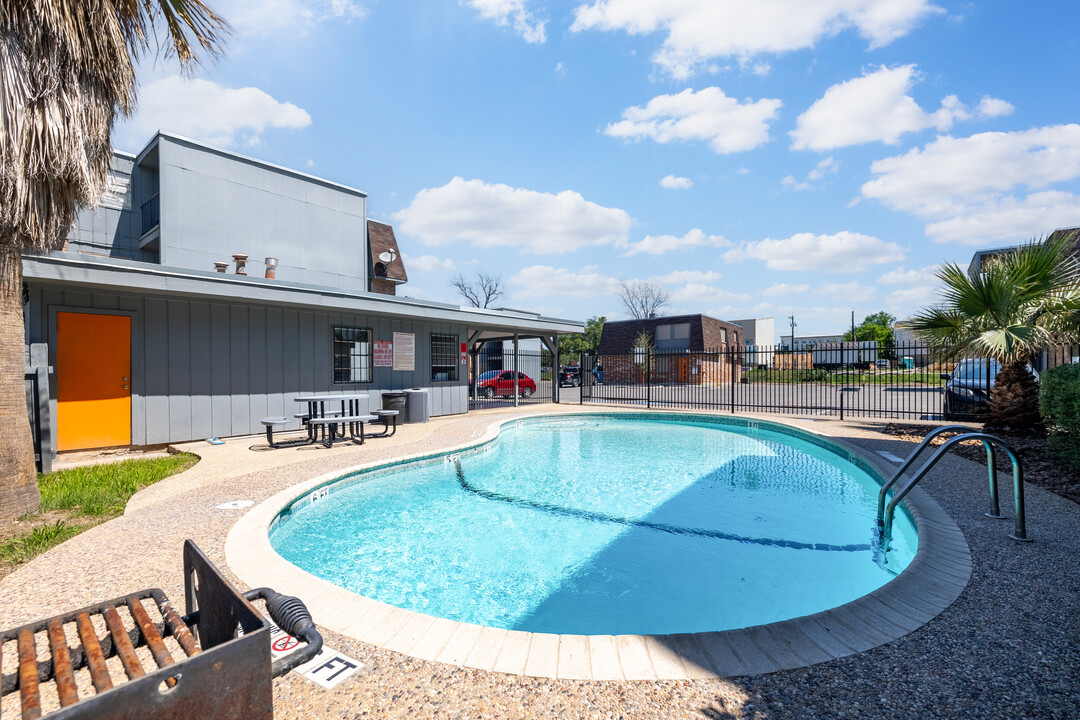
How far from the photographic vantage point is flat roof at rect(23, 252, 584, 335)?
7.07 m

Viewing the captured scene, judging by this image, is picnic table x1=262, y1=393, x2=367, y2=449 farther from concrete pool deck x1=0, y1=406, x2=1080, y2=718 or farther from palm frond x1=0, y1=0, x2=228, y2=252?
concrete pool deck x1=0, y1=406, x2=1080, y2=718

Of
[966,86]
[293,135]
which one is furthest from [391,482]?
[293,135]

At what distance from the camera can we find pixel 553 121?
12.5 metres

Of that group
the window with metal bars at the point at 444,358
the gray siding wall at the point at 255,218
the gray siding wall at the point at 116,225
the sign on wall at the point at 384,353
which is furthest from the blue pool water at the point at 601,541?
the gray siding wall at the point at 116,225

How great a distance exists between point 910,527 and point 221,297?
34.7 ft

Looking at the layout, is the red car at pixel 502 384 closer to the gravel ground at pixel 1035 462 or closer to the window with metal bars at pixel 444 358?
the window with metal bars at pixel 444 358

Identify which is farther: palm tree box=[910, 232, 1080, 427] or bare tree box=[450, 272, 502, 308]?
bare tree box=[450, 272, 502, 308]

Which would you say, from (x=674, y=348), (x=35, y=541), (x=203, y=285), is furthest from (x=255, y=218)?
(x=674, y=348)

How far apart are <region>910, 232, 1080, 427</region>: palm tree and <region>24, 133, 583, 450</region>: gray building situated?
10.4 meters

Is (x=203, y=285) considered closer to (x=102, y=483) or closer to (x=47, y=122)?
(x=102, y=483)

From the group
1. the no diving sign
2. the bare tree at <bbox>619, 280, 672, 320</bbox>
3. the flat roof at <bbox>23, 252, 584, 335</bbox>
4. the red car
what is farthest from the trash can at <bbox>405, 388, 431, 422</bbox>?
the bare tree at <bbox>619, 280, 672, 320</bbox>

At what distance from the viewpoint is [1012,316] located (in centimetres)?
839

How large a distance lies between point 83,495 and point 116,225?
1316 centimetres

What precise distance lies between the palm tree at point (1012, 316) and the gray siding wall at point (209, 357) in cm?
1203
